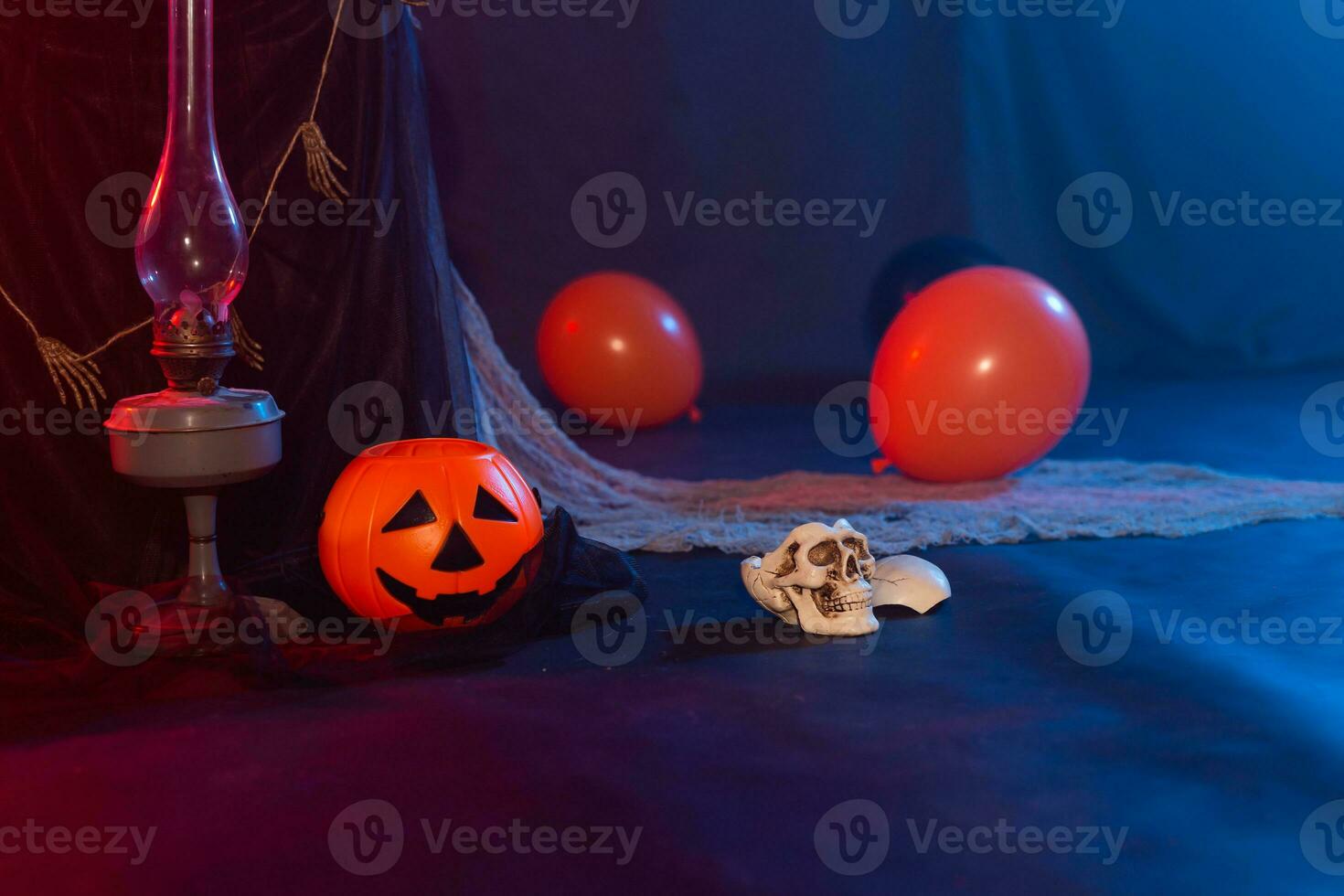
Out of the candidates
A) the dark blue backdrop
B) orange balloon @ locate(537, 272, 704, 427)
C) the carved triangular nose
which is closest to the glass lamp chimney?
the carved triangular nose

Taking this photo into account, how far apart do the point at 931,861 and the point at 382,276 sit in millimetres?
1371

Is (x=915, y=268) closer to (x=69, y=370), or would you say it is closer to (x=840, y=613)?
(x=840, y=613)

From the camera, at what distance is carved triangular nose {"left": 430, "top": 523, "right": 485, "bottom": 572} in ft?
6.12

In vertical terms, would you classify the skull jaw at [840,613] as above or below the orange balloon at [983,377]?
below

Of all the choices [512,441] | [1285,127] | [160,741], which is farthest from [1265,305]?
[160,741]

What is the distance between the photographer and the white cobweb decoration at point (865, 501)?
2527mm

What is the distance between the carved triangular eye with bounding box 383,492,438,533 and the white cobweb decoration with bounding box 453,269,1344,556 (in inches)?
25.8

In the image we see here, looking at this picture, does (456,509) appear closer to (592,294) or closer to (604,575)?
(604,575)

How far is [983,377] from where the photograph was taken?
2744mm

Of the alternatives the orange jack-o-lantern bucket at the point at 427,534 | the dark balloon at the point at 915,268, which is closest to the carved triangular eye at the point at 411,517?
the orange jack-o-lantern bucket at the point at 427,534

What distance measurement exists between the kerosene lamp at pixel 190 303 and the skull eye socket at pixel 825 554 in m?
0.84

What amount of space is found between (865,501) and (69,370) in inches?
63.0

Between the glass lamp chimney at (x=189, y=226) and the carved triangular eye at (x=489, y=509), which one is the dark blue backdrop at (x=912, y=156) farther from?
the carved triangular eye at (x=489, y=509)

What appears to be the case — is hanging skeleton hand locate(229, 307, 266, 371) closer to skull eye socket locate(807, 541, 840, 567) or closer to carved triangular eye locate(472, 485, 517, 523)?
carved triangular eye locate(472, 485, 517, 523)
